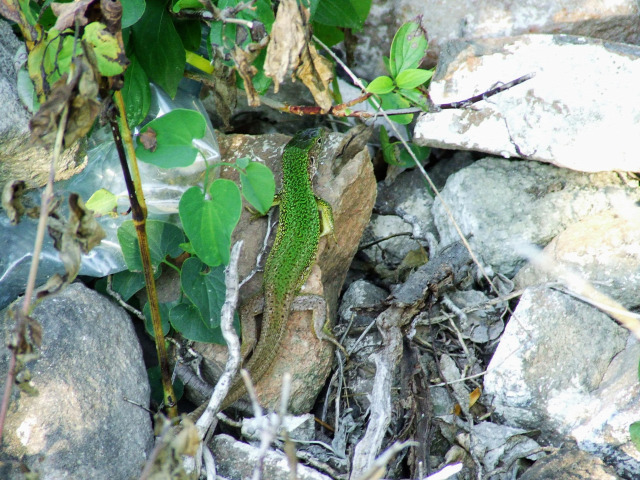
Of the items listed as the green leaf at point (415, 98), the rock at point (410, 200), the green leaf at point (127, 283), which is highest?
the green leaf at point (415, 98)

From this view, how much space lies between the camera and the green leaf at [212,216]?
2.46m

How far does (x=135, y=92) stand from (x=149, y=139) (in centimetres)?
92

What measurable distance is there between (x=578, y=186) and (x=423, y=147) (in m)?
1.10

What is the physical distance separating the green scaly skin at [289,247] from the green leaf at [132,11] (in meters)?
1.45

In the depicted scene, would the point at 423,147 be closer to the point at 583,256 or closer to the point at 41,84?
the point at 583,256

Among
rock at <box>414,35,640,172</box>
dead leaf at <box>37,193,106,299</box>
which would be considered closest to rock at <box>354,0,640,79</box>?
rock at <box>414,35,640,172</box>

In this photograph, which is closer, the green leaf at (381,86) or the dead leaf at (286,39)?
the dead leaf at (286,39)

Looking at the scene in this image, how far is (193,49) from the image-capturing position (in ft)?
11.1

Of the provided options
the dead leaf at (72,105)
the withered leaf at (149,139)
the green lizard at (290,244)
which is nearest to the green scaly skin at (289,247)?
the green lizard at (290,244)

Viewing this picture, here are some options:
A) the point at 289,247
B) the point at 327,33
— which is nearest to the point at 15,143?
the point at 289,247

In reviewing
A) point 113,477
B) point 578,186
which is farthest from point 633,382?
point 113,477

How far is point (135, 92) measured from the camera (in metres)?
3.18

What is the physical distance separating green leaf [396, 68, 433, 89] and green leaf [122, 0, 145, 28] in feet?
4.24

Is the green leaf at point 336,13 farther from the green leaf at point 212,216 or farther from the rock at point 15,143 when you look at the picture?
the rock at point 15,143
